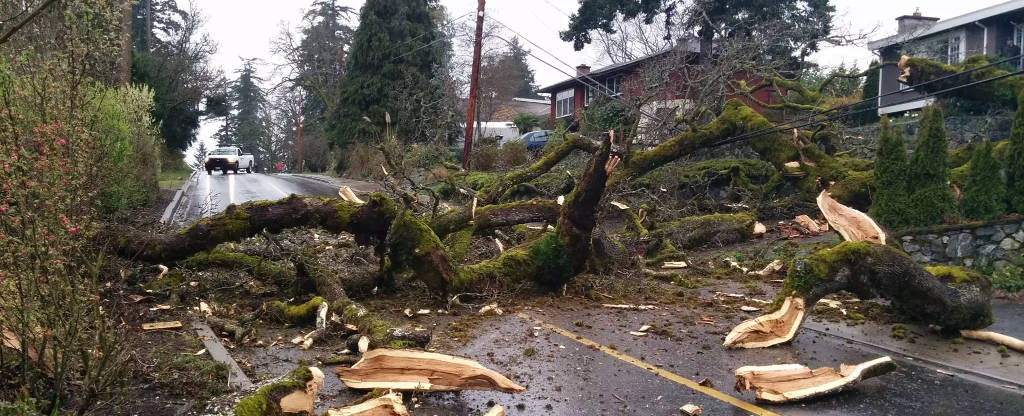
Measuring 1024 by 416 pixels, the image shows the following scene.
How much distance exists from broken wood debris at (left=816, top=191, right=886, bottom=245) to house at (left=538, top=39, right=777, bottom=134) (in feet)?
21.0

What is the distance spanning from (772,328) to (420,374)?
343 cm

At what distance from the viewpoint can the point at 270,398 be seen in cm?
414

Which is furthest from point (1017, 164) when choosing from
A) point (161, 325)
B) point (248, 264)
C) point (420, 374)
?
point (161, 325)

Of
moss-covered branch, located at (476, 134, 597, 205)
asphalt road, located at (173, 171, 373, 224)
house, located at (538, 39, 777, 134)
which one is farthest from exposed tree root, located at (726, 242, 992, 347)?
asphalt road, located at (173, 171, 373, 224)

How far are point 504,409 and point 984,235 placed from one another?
7475 millimetres

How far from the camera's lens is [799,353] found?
20.9ft

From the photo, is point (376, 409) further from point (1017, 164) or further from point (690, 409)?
point (1017, 164)

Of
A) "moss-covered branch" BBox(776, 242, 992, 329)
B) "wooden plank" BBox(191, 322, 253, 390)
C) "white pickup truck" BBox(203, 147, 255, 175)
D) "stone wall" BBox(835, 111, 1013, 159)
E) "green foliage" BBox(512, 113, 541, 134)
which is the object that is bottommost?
"wooden plank" BBox(191, 322, 253, 390)

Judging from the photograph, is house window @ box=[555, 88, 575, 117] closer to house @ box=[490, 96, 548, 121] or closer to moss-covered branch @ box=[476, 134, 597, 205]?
house @ box=[490, 96, 548, 121]

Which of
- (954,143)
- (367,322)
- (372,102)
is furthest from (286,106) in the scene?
(367,322)

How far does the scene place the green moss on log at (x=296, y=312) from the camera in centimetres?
721

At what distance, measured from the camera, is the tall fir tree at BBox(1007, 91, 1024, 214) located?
352 inches

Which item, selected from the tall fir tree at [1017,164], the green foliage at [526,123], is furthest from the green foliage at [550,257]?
the green foliage at [526,123]

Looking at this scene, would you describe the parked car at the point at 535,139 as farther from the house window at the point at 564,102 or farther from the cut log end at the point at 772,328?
the cut log end at the point at 772,328
